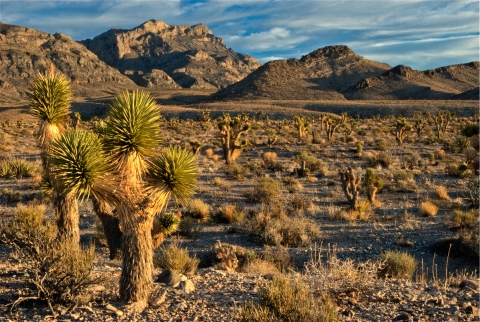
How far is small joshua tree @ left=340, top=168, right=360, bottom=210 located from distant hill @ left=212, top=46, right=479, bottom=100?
84200mm

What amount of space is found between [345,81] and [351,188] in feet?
344

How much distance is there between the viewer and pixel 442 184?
1789cm

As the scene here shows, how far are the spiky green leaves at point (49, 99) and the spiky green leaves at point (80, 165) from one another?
2589mm

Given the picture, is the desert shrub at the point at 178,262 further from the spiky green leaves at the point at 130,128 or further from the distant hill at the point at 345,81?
the distant hill at the point at 345,81

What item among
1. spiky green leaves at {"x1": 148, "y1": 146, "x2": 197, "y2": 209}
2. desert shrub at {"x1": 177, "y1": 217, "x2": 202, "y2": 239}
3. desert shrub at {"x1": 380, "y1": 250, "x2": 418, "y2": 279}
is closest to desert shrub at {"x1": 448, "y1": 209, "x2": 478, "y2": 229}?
desert shrub at {"x1": 380, "y1": 250, "x2": 418, "y2": 279}

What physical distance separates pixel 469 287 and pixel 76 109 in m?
88.9

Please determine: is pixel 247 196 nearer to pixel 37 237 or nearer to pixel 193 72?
pixel 37 237

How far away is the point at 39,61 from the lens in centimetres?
13050

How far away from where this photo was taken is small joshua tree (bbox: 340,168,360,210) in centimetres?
1376

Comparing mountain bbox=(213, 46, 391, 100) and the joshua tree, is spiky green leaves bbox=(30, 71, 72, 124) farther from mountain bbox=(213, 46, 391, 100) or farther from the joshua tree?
mountain bbox=(213, 46, 391, 100)

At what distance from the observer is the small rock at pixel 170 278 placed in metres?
6.85

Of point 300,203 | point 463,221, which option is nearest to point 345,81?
point 300,203

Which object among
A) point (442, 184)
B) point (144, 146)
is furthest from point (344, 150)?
point (144, 146)

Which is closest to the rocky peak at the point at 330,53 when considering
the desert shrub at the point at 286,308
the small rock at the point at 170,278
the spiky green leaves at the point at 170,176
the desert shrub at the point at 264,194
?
the desert shrub at the point at 264,194
